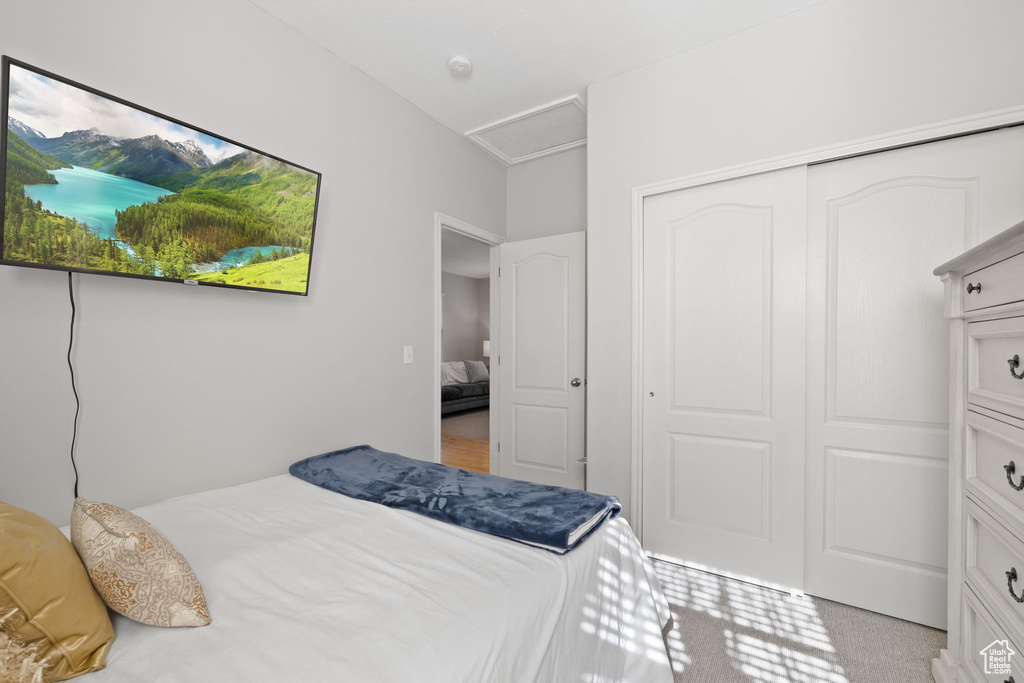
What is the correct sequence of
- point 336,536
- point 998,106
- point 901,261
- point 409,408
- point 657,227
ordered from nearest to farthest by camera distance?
1. point 336,536
2. point 998,106
3. point 901,261
4. point 657,227
5. point 409,408

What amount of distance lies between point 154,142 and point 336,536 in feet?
5.00

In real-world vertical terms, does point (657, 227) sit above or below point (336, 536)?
above

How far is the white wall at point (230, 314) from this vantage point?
1.48 m

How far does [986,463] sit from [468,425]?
584 cm

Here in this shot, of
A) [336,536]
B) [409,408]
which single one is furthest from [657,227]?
[336,536]

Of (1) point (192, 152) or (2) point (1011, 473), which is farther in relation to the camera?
(1) point (192, 152)

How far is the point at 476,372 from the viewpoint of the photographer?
8617 millimetres

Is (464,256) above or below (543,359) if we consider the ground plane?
above

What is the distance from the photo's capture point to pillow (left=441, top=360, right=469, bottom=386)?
778cm

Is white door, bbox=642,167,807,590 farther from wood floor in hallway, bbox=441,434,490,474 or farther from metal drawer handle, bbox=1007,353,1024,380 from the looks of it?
wood floor in hallway, bbox=441,434,490,474

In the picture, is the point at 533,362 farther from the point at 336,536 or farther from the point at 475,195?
the point at 336,536

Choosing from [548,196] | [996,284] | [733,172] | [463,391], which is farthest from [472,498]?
[463,391]

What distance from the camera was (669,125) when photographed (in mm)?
2498

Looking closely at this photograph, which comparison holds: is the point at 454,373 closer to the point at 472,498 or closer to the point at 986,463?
the point at 472,498
